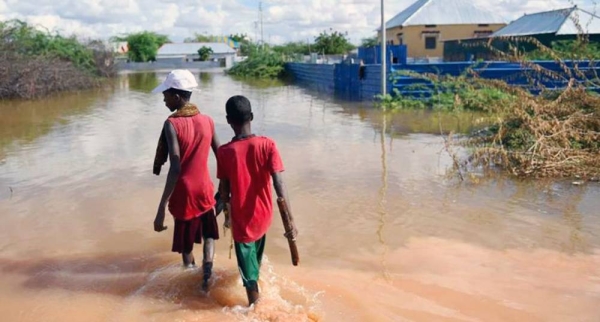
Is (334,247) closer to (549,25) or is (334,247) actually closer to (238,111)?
(238,111)

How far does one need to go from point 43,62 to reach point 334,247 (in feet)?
75.3

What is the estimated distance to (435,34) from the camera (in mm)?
41406

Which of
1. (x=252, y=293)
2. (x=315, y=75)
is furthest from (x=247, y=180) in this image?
(x=315, y=75)

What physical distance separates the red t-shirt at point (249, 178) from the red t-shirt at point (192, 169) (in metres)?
0.49

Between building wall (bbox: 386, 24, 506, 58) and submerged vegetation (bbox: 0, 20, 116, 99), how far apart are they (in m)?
20.8

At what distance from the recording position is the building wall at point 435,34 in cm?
4122

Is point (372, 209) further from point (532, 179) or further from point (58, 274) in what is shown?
point (58, 274)

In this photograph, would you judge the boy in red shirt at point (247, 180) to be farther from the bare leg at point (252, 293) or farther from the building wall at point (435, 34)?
the building wall at point (435, 34)

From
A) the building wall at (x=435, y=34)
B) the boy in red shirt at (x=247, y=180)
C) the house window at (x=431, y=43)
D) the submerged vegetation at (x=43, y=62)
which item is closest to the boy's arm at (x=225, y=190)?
the boy in red shirt at (x=247, y=180)

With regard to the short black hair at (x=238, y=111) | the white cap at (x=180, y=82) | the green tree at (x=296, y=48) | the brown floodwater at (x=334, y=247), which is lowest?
the brown floodwater at (x=334, y=247)

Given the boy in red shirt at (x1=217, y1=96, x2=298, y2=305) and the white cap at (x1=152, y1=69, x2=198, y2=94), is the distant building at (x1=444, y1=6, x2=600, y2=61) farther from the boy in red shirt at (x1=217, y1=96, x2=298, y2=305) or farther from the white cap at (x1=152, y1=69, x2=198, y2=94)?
the boy in red shirt at (x1=217, y1=96, x2=298, y2=305)

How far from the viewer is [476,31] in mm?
41562

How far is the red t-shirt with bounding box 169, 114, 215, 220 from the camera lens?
4.05 meters

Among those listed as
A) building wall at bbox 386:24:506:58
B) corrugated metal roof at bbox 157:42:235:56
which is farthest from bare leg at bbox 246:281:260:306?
corrugated metal roof at bbox 157:42:235:56
